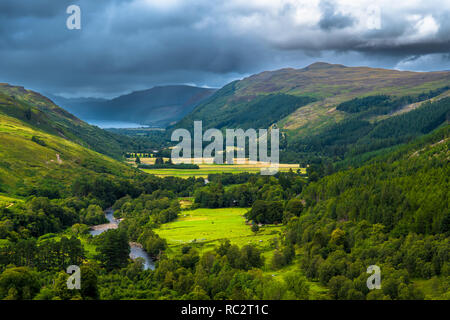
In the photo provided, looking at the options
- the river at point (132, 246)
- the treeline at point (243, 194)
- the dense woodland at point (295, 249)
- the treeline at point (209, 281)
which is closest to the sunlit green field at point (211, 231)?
the dense woodland at point (295, 249)

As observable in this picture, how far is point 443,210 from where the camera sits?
268ft

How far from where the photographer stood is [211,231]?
405ft

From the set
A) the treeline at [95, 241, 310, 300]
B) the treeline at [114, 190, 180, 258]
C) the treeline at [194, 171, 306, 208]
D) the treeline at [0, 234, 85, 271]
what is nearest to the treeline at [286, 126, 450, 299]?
the treeline at [95, 241, 310, 300]

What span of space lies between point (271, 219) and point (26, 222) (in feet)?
253

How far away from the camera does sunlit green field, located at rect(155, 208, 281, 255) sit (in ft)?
362

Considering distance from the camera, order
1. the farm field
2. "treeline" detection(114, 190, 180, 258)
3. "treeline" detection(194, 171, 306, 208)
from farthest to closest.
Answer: "treeline" detection(194, 171, 306, 208)
the farm field
"treeline" detection(114, 190, 180, 258)

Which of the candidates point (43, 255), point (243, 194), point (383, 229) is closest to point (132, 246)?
point (43, 255)

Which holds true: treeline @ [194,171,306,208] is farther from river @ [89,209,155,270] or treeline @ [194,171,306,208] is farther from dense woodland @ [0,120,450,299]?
river @ [89,209,155,270]

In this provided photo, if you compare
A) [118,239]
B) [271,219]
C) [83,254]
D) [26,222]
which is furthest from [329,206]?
[26,222]

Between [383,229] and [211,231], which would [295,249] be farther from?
[211,231]

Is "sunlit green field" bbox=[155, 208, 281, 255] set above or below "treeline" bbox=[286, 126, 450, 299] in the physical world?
below

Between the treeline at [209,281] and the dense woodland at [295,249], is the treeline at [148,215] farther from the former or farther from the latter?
the treeline at [209,281]

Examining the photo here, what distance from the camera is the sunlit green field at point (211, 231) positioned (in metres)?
110
